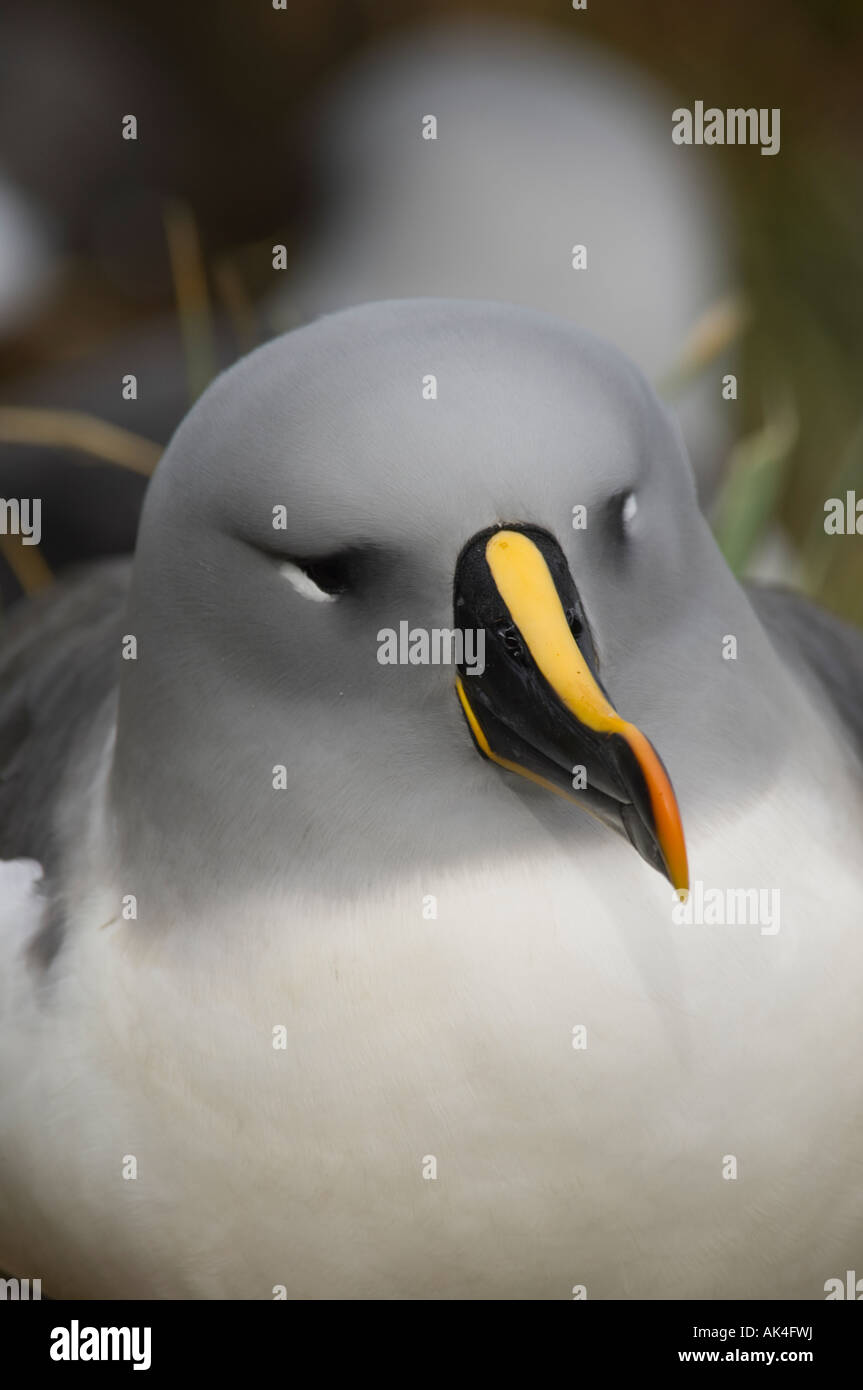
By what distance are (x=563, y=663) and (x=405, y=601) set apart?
22 centimetres

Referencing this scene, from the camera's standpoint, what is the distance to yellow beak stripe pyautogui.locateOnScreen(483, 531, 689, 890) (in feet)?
5.74

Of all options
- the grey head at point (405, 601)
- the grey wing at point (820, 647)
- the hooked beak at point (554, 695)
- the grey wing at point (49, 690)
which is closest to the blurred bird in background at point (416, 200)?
the grey wing at point (49, 690)

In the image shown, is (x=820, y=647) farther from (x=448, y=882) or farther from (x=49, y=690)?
(x=49, y=690)

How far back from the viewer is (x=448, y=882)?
196cm

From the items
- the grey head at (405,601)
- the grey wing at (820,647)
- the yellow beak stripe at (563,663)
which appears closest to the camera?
the yellow beak stripe at (563,663)

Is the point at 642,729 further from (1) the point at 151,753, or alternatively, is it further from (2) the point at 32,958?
(2) the point at 32,958

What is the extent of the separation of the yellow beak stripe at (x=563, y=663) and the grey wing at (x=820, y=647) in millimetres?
706

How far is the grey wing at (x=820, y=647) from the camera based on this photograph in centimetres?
247

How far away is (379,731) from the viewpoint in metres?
1.96

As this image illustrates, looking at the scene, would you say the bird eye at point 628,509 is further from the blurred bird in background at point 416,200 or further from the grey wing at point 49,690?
the blurred bird in background at point 416,200

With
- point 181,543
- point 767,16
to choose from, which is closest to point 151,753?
point 181,543

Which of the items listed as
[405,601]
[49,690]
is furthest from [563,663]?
[49,690]

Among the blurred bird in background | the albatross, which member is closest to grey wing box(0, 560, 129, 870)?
the albatross

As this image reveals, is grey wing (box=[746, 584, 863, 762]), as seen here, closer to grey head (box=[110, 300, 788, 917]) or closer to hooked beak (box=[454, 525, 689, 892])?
grey head (box=[110, 300, 788, 917])
